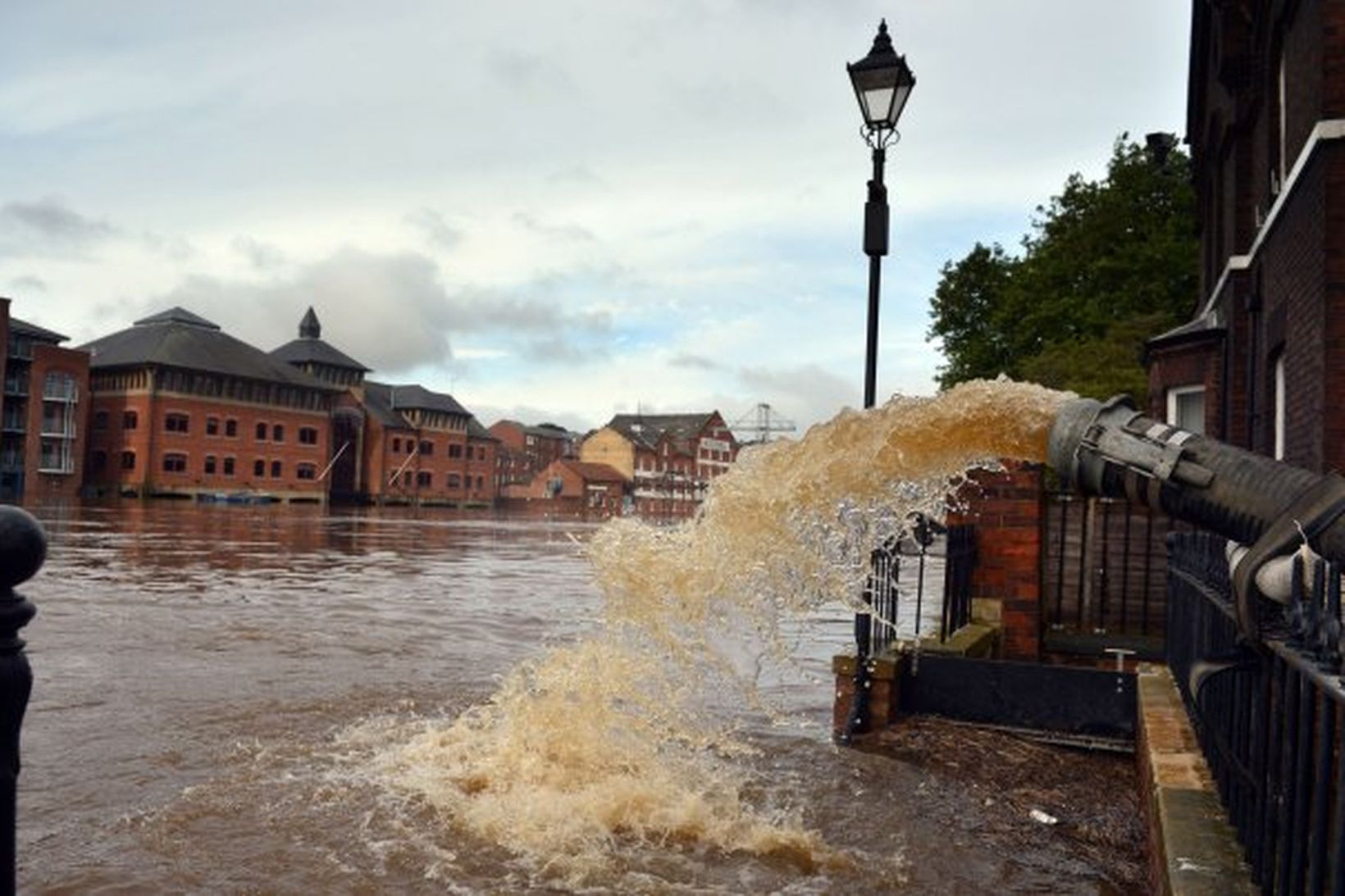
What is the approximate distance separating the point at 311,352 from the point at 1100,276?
6840 centimetres

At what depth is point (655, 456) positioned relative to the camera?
12375cm

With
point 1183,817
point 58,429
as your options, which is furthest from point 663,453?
point 1183,817

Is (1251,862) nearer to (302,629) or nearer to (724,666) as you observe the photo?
(724,666)

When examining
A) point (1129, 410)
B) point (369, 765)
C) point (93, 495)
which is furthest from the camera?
point (93, 495)

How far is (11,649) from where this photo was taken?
1874 millimetres

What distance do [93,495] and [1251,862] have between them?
7164 centimetres

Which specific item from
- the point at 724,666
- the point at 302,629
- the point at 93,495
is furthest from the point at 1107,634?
the point at 93,495

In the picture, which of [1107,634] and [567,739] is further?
[1107,634]

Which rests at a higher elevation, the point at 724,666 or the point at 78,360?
the point at 78,360

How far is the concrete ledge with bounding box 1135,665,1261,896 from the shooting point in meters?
2.73

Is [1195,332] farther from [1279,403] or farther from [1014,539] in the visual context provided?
[1014,539]

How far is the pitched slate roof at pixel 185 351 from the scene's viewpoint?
70.0m

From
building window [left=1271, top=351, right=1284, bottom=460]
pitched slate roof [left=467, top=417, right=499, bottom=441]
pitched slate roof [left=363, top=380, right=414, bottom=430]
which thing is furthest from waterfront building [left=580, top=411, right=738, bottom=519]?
building window [left=1271, top=351, right=1284, bottom=460]

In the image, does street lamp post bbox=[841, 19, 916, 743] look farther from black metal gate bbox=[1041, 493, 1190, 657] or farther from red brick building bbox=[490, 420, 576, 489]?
red brick building bbox=[490, 420, 576, 489]
